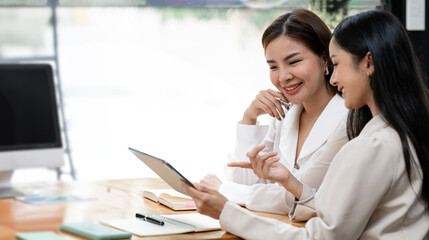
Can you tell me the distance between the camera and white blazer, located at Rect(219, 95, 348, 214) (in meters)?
2.19

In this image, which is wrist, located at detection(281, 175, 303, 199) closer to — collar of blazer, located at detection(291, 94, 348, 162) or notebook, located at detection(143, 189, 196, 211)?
collar of blazer, located at detection(291, 94, 348, 162)

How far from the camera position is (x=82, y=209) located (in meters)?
2.19

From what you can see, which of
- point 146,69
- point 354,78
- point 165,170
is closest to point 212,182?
point 165,170

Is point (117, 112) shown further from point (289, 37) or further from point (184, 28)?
point (289, 37)

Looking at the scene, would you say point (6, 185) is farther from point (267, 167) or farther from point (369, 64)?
point (369, 64)

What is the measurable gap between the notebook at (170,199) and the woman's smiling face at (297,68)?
1.77 ft

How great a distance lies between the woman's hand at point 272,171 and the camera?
79.5 inches

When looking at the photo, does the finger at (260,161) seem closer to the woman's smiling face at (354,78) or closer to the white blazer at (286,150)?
the white blazer at (286,150)

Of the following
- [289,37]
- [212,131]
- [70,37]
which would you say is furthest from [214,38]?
[289,37]

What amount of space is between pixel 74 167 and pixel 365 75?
313cm

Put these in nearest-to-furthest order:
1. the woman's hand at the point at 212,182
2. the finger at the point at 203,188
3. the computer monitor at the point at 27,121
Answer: the finger at the point at 203,188
the computer monitor at the point at 27,121
the woman's hand at the point at 212,182

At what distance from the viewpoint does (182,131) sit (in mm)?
4793

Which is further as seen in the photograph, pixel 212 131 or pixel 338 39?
pixel 212 131

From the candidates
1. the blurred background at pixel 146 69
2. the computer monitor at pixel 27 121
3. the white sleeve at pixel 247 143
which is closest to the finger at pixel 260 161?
the white sleeve at pixel 247 143
